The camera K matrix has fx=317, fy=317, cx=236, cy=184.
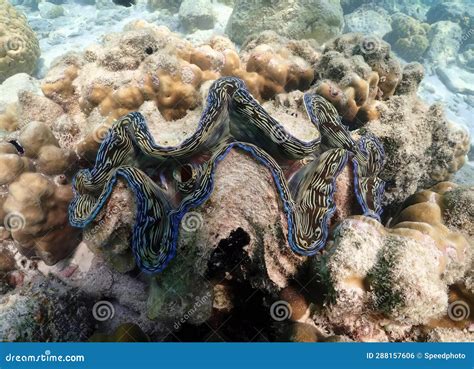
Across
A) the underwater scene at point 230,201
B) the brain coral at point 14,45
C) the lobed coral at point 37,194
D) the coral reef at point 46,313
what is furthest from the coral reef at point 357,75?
the brain coral at point 14,45

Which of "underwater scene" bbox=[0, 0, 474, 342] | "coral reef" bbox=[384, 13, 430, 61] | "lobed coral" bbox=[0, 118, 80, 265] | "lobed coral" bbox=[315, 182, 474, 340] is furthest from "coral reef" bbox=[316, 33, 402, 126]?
"coral reef" bbox=[384, 13, 430, 61]

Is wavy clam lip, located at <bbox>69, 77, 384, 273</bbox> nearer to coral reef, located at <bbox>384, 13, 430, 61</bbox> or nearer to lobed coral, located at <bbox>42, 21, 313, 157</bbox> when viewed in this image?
lobed coral, located at <bbox>42, 21, 313, 157</bbox>

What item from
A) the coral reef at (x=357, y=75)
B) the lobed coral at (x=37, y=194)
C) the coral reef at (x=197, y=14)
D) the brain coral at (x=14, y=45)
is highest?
the coral reef at (x=357, y=75)

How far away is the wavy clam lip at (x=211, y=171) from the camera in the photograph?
264 cm

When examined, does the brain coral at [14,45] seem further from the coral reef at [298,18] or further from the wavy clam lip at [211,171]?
the wavy clam lip at [211,171]

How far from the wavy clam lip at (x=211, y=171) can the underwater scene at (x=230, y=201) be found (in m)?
0.02

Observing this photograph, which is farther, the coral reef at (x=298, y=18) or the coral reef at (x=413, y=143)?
the coral reef at (x=298, y=18)

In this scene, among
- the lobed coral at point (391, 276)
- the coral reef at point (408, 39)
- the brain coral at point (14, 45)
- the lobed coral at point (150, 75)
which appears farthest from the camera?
the coral reef at point (408, 39)

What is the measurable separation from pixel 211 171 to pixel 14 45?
9727 millimetres

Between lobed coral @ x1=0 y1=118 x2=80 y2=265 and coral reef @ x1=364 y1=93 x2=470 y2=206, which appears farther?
coral reef @ x1=364 y1=93 x2=470 y2=206

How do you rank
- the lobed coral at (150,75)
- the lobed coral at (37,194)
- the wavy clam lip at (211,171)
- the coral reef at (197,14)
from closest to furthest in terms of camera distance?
the wavy clam lip at (211,171) < the lobed coral at (37,194) < the lobed coral at (150,75) < the coral reef at (197,14)

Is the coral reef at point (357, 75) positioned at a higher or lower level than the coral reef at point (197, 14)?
higher

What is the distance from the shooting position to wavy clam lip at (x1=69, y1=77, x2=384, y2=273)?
264cm

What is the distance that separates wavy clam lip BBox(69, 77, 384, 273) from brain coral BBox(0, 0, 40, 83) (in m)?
8.55
